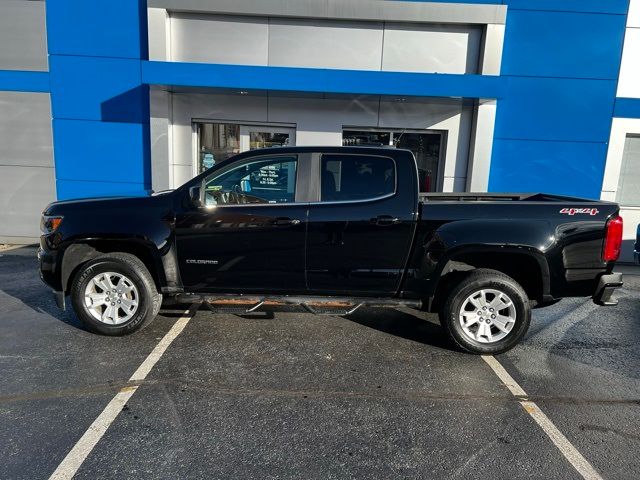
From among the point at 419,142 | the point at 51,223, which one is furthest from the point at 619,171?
the point at 51,223

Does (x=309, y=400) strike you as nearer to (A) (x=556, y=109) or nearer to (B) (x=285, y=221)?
(B) (x=285, y=221)

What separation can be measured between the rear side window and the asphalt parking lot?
1.52 m

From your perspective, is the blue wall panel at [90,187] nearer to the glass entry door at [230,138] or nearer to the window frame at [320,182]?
the glass entry door at [230,138]

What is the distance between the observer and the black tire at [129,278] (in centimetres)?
439

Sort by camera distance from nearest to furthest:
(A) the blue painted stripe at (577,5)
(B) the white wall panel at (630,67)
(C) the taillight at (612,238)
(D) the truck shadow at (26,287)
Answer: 1. (C) the taillight at (612,238)
2. (D) the truck shadow at (26,287)
3. (A) the blue painted stripe at (577,5)
4. (B) the white wall panel at (630,67)

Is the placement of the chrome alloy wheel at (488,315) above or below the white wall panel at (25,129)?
below

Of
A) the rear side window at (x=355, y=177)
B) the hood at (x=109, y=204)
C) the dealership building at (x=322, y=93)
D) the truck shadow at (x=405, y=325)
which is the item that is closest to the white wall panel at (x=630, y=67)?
the dealership building at (x=322, y=93)

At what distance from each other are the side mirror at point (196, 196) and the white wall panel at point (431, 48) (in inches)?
242

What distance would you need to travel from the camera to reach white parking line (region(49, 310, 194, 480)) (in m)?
2.63

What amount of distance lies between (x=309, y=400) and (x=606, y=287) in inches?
115

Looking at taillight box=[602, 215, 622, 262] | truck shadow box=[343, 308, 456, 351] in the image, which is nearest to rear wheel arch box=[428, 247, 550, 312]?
truck shadow box=[343, 308, 456, 351]

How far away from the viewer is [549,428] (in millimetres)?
3180

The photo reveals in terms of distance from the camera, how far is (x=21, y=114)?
927cm

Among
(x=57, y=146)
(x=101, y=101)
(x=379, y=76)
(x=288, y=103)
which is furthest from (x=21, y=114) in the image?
(x=379, y=76)
